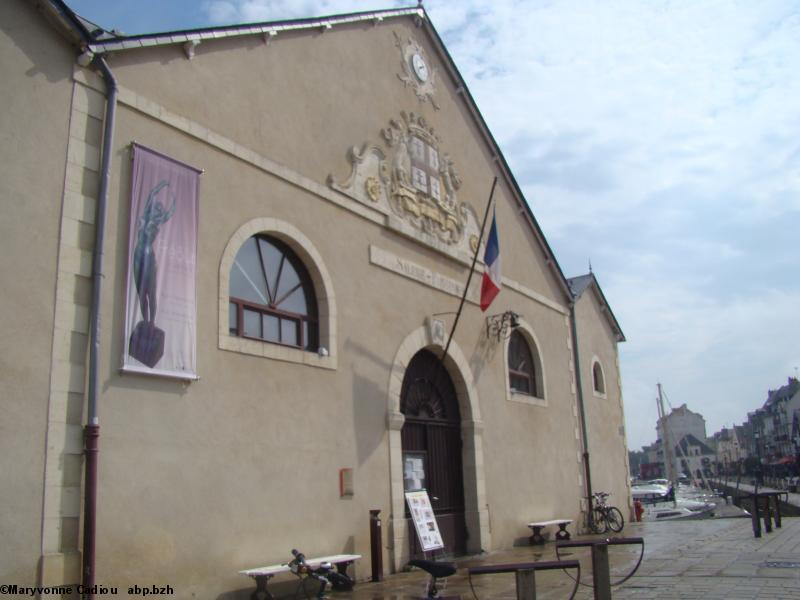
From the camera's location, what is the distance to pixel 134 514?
27.2 ft

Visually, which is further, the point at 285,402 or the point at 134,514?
the point at 285,402

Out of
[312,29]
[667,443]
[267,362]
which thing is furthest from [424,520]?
[667,443]

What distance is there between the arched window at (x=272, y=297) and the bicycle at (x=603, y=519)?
1103 cm

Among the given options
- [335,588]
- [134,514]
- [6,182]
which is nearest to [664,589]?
[335,588]

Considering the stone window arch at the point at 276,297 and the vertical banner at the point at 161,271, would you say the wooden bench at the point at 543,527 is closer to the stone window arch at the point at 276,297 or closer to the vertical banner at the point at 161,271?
the stone window arch at the point at 276,297

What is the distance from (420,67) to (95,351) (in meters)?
10.2

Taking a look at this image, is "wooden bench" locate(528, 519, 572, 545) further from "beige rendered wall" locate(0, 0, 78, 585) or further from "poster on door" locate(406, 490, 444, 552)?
"beige rendered wall" locate(0, 0, 78, 585)

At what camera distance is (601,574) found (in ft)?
23.7

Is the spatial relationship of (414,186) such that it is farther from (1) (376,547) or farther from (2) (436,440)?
(1) (376,547)

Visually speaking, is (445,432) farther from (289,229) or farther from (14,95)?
(14,95)

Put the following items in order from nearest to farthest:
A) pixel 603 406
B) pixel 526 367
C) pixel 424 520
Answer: pixel 424 520, pixel 526 367, pixel 603 406

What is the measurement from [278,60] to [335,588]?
25.4ft

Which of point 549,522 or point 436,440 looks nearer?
point 436,440

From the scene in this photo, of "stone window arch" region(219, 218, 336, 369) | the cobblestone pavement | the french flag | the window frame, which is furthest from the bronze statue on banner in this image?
the window frame
